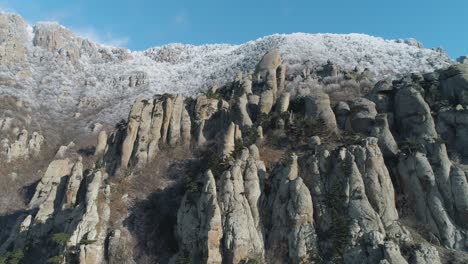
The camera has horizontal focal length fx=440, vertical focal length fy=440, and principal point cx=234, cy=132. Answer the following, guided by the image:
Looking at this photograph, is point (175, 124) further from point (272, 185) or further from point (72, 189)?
point (272, 185)

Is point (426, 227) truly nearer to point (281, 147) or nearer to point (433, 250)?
point (433, 250)

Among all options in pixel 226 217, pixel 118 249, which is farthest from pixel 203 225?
pixel 118 249

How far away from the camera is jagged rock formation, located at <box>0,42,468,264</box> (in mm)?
34125

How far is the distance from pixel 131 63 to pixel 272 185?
411 feet

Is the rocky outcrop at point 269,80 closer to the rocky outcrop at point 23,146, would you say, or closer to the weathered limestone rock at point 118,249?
the weathered limestone rock at point 118,249

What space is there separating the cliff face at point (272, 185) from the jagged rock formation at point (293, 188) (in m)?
0.12

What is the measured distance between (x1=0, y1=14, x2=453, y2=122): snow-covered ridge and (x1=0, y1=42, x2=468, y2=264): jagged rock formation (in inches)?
1578

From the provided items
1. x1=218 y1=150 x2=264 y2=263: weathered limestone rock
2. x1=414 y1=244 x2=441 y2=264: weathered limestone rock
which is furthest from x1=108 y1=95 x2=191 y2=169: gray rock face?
x1=414 y1=244 x2=441 y2=264: weathered limestone rock

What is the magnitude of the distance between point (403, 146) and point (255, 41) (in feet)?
370

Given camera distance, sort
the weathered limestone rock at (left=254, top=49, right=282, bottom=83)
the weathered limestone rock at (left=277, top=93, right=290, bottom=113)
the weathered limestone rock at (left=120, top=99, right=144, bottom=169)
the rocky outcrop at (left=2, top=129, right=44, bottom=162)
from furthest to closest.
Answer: the rocky outcrop at (left=2, top=129, right=44, bottom=162), the weathered limestone rock at (left=254, top=49, right=282, bottom=83), the weathered limestone rock at (left=277, top=93, right=290, bottom=113), the weathered limestone rock at (left=120, top=99, right=144, bottom=169)

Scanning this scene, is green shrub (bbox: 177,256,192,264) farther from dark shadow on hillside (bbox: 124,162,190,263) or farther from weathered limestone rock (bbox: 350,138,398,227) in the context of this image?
weathered limestone rock (bbox: 350,138,398,227)

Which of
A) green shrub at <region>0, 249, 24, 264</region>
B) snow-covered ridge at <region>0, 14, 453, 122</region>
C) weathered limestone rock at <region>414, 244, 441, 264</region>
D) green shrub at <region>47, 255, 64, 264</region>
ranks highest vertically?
snow-covered ridge at <region>0, 14, 453, 122</region>

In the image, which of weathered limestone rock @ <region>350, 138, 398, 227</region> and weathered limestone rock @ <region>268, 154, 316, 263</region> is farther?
weathered limestone rock @ <region>350, 138, 398, 227</region>

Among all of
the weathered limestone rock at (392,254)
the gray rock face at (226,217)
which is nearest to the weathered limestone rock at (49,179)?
the gray rock face at (226,217)
